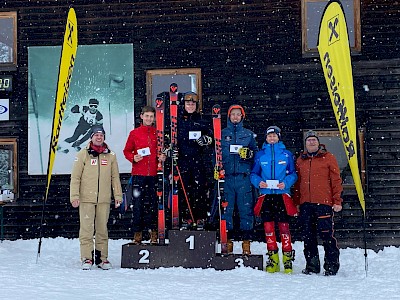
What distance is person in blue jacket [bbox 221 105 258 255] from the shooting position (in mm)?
6820

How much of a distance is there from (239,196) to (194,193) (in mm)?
591

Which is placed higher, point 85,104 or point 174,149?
point 85,104

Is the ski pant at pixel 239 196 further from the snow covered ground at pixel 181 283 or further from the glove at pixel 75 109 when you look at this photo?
the glove at pixel 75 109

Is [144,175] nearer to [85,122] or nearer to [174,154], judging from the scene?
[174,154]

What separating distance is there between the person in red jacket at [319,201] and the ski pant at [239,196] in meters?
0.64

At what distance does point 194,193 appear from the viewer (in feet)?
23.1

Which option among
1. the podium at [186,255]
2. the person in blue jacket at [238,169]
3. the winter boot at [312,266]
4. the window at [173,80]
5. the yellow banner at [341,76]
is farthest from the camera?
the window at [173,80]

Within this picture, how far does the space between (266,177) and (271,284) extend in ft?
4.75

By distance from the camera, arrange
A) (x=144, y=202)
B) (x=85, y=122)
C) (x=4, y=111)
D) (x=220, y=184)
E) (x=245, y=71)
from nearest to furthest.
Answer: (x=220, y=184), (x=144, y=202), (x=245, y=71), (x=85, y=122), (x=4, y=111)

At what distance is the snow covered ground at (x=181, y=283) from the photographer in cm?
516

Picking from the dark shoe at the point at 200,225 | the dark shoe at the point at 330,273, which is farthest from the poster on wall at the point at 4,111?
the dark shoe at the point at 330,273

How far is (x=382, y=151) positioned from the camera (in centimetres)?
947

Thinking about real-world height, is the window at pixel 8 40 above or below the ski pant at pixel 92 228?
above

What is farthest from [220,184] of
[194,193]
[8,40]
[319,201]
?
[8,40]
